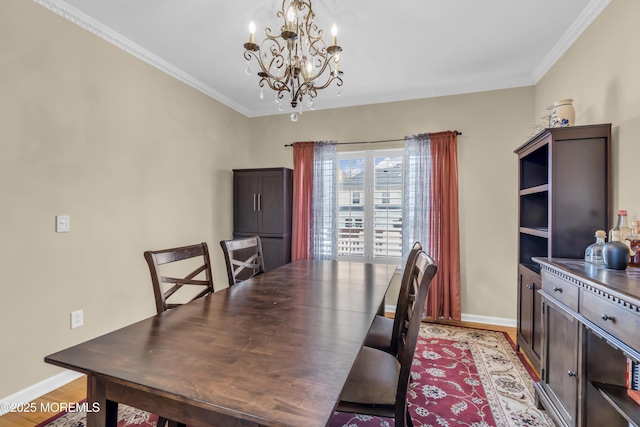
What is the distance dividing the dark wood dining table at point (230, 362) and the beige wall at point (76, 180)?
139 centimetres

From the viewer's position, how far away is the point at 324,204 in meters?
3.92

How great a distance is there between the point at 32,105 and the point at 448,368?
365 cm

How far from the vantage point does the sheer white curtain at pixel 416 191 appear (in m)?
3.48

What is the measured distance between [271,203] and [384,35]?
2293 millimetres

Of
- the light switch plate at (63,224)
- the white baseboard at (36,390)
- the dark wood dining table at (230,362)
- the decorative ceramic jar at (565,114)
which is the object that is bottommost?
the white baseboard at (36,390)

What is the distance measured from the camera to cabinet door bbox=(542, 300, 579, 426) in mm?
1521

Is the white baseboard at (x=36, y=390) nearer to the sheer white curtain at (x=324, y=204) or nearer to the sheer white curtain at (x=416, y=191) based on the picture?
the sheer white curtain at (x=324, y=204)

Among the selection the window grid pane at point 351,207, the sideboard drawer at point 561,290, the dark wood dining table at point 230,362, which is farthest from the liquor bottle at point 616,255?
the window grid pane at point 351,207

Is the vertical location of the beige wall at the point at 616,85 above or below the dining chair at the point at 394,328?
above

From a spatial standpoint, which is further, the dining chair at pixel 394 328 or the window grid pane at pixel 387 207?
the window grid pane at pixel 387 207

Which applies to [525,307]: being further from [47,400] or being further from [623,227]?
[47,400]

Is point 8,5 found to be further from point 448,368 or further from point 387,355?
point 448,368

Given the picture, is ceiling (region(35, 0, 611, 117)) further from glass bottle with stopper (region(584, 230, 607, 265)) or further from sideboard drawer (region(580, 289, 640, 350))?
sideboard drawer (region(580, 289, 640, 350))

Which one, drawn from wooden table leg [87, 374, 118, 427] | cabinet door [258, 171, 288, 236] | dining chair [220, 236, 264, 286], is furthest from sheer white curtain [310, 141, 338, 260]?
wooden table leg [87, 374, 118, 427]
